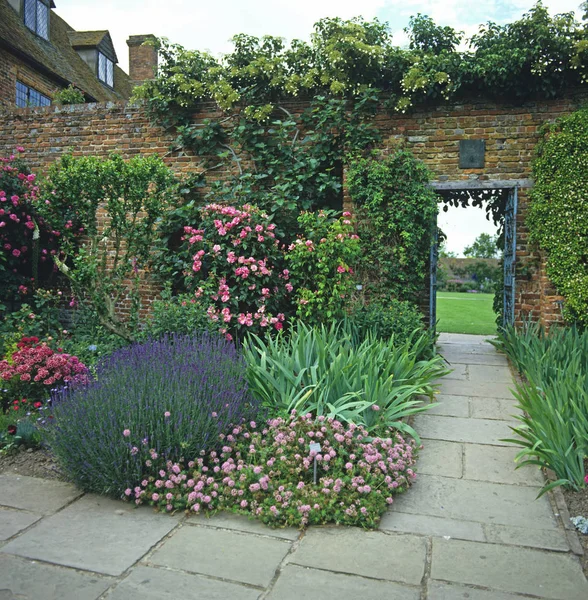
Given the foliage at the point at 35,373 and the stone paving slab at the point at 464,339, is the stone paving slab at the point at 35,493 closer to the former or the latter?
the foliage at the point at 35,373

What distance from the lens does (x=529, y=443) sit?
3740 millimetres

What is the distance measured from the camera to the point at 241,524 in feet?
9.60

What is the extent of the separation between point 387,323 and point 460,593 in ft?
12.3

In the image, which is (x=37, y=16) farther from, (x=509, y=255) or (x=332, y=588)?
(x=332, y=588)

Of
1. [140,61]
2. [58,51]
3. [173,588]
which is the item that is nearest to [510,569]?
[173,588]

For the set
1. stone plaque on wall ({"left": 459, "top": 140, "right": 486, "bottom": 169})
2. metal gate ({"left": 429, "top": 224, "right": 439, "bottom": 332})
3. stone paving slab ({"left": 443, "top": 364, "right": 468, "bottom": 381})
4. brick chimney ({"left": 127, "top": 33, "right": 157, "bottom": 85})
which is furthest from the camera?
brick chimney ({"left": 127, "top": 33, "right": 157, "bottom": 85})

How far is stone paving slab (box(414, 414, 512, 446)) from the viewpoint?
165 inches

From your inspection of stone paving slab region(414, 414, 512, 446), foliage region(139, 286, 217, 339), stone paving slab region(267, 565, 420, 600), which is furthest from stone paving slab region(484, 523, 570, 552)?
foliage region(139, 286, 217, 339)

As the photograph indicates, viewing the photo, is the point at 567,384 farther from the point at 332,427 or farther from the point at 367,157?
the point at 367,157

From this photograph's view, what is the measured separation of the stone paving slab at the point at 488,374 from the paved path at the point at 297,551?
2.22 meters

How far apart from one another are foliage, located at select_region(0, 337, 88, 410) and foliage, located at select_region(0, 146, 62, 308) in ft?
8.64

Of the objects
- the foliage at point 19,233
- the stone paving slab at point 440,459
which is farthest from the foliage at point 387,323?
the foliage at point 19,233

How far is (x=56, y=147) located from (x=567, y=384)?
24.1ft

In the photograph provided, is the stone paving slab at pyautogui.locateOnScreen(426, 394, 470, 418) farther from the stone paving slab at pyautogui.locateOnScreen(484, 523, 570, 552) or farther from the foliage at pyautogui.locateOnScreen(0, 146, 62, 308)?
the foliage at pyautogui.locateOnScreen(0, 146, 62, 308)
